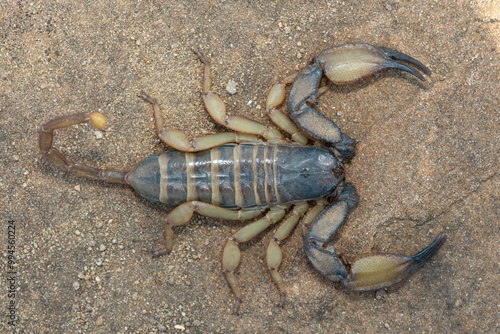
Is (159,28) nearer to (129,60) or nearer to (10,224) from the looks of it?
(129,60)

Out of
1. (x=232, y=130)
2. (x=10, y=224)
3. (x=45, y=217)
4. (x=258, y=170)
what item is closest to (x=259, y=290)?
(x=258, y=170)

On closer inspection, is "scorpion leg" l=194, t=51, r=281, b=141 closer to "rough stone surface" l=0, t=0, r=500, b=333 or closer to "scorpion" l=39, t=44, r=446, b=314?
"scorpion" l=39, t=44, r=446, b=314

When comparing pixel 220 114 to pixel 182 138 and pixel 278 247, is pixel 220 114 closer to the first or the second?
pixel 182 138

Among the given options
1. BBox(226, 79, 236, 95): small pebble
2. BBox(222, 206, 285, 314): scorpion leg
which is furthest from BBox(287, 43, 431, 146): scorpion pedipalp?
BBox(222, 206, 285, 314): scorpion leg

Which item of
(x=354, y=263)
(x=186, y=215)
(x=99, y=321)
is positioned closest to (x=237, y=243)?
(x=186, y=215)

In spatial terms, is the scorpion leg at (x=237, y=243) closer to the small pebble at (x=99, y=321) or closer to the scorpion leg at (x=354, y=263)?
the scorpion leg at (x=354, y=263)

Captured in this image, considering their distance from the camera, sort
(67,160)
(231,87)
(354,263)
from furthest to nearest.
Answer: (231,87)
(67,160)
(354,263)
